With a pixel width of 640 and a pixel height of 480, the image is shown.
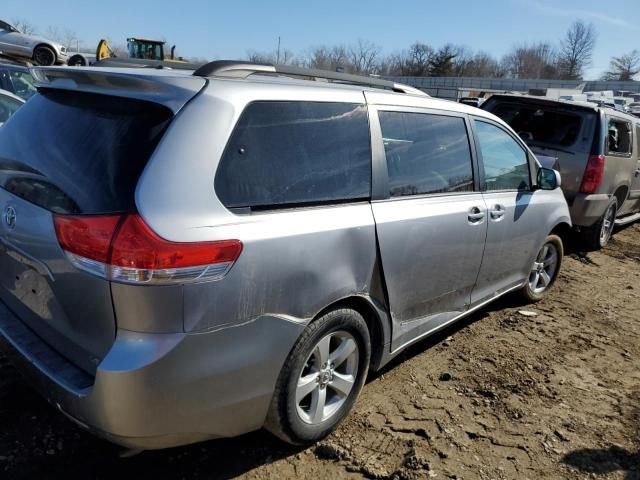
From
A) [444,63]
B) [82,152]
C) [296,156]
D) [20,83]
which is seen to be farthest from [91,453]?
[444,63]

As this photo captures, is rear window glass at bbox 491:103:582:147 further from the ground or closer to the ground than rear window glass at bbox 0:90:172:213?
closer to the ground

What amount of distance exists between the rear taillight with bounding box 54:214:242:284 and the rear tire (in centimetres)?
642

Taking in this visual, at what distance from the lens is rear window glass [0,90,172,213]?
2064 mm

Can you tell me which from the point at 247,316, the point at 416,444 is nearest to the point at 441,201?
the point at 416,444

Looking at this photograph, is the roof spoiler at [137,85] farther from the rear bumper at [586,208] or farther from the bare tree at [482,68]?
the bare tree at [482,68]

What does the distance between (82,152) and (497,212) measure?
109 inches

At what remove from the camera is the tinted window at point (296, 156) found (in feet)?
7.29

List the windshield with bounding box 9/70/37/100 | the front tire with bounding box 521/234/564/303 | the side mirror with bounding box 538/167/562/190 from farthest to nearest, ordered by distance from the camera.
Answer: the windshield with bounding box 9/70/37/100, the front tire with bounding box 521/234/564/303, the side mirror with bounding box 538/167/562/190

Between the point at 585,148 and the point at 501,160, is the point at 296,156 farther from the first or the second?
the point at 585,148

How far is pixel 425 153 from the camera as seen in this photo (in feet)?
10.9

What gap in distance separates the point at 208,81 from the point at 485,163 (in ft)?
7.50

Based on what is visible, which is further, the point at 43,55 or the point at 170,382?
the point at 43,55

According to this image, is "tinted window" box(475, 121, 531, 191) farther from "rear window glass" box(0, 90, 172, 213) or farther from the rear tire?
the rear tire

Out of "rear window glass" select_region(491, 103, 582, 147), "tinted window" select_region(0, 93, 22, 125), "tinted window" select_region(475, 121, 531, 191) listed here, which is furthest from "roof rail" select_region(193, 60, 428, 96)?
"tinted window" select_region(0, 93, 22, 125)
